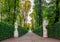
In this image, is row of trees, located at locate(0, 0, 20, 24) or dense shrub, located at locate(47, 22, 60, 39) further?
Answer: row of trees, located at locate(0, 0, 20, 24)

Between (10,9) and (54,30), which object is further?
(10,9)

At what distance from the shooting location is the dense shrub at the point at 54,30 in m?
14.9

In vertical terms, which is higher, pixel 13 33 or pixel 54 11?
pixel 54 11

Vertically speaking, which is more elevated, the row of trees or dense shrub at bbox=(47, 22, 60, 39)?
the row of trees

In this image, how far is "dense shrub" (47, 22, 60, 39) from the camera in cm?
1493

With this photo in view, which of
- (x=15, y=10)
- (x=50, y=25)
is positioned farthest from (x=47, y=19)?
(x=15, y=10)

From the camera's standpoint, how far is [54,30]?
53.3ft

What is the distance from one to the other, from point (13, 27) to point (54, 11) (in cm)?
537

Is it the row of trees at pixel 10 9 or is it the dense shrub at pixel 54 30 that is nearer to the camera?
the dense shrub at pixel 54 30

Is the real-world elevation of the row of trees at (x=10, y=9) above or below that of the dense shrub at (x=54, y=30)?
above

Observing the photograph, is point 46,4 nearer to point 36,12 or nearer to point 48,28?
point 48,28

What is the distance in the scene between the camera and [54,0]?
18.2m

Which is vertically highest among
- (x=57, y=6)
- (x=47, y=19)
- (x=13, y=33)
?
(x=57, y=6)

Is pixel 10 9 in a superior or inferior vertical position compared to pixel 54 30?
superior
